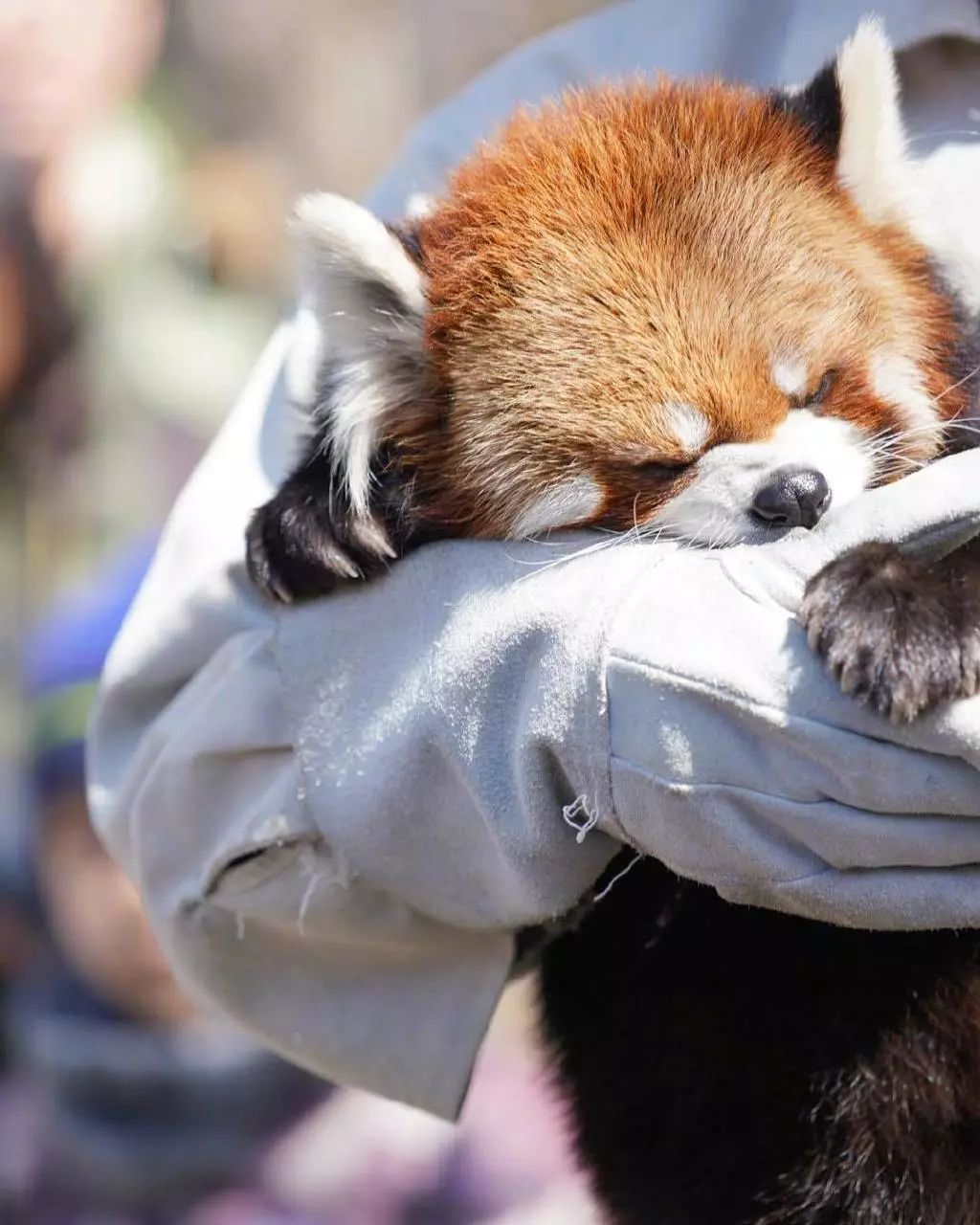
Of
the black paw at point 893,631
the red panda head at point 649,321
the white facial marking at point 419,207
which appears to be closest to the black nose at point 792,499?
the red panda head at point 649,321

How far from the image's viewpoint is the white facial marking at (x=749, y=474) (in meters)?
1.48

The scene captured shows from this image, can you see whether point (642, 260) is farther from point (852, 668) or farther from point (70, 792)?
point (70, 792)

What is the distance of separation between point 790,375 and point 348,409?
49cm

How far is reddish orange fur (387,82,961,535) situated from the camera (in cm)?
151

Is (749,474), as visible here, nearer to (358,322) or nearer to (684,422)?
(684,422)

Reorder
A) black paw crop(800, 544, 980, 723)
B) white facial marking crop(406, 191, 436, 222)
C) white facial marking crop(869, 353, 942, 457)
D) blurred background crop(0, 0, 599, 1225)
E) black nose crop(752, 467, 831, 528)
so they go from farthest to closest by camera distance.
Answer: blurred background crop(0, 0, 599, 1225)
white facial marking crop(406, 191, 436, 222)
white facial marking crop(869, 353, 942, 457)
black nose crop(752, 467, 831, 528)
black paw crop(800, 544, 980, 723)

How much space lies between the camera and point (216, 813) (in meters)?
1.75

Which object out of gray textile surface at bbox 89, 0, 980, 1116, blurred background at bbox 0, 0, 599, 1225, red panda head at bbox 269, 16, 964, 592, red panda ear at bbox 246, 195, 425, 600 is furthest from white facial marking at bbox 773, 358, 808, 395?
blurred background at bbox 0, 0, 599, 1225

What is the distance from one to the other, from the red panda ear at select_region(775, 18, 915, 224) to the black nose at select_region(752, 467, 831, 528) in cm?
39

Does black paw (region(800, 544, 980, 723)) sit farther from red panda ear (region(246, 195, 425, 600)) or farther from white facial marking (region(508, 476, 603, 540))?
red panda ear (region(246, 195, 425, 600))

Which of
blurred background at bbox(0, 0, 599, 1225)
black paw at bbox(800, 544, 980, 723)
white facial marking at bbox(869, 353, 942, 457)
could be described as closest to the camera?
black paw at bbox(800, 544, 980, 723)

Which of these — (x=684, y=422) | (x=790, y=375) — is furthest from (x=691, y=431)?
(x=790, y=375)

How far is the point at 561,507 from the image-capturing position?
1.56m

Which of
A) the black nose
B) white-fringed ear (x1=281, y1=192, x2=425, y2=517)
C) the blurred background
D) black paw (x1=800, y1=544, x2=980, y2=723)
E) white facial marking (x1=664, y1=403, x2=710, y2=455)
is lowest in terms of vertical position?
the blurred background
